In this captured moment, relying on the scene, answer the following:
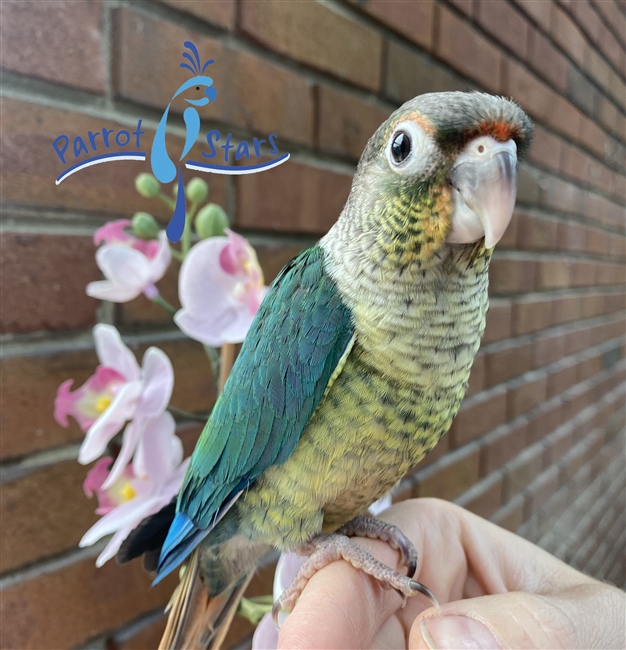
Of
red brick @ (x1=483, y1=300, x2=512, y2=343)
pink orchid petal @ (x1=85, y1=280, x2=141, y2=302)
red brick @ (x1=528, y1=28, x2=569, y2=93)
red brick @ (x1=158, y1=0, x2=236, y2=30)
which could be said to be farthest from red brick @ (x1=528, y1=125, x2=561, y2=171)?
pink orchid petal @ (x1=85, y1=280, x2=141, y2=302)

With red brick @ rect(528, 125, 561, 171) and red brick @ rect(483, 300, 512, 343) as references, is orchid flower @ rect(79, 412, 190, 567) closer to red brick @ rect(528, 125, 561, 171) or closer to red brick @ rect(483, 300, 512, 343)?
red brick @ rect(483, 300, 512, 343)

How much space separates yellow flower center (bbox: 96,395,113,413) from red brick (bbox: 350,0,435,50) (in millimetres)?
643

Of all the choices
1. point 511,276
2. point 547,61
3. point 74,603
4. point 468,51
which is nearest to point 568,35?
point 547,61

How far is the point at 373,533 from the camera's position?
0.52 meters

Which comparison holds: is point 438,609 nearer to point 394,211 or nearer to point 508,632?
point 508,632

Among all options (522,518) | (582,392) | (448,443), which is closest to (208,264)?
(448,443)

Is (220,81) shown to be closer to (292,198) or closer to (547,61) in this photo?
(292,198)

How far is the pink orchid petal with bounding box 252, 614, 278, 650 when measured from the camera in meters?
0.47

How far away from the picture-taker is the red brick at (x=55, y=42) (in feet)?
1.44

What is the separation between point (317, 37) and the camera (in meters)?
0.65

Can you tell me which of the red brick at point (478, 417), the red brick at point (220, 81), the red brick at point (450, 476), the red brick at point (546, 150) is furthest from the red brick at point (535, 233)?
the red brick at point (220, 81)

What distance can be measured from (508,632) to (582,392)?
1366 mm

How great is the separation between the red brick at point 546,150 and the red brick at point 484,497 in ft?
2.41

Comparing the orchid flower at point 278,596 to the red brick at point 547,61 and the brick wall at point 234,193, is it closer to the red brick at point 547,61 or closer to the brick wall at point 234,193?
the brick wall at point 234,193
